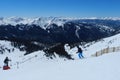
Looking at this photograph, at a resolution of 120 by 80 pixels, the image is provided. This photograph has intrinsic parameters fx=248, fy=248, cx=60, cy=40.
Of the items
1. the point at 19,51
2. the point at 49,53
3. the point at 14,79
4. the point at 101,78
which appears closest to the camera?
the point at 101,78

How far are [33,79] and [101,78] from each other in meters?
5.81

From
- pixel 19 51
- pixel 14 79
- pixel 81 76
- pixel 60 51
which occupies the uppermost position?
pixel 81 76

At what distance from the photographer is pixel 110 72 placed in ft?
52.1

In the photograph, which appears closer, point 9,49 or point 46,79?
point 46,79

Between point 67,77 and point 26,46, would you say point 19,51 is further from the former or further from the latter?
point 67,77

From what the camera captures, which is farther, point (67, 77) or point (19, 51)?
point (19, 51)

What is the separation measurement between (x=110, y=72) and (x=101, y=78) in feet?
5.02

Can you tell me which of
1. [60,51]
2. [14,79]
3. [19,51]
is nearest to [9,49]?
[19,51]

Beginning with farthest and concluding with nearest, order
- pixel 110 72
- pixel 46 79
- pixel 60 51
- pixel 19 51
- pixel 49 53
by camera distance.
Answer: pixel 19 51, pixel 60 51, pixel 49 53, pixel 46 79, pixel 110 72

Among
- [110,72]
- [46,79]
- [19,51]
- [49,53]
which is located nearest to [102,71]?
[110,72]

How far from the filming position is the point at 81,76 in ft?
53.0

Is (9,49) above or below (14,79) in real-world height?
below

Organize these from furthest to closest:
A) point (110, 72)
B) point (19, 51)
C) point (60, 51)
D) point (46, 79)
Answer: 1. point (19, 51)
2. point (60, 51)
3. point (46, 79)
4. point (110, 72)

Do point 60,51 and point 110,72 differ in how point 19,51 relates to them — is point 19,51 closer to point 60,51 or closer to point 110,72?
point 60,51
